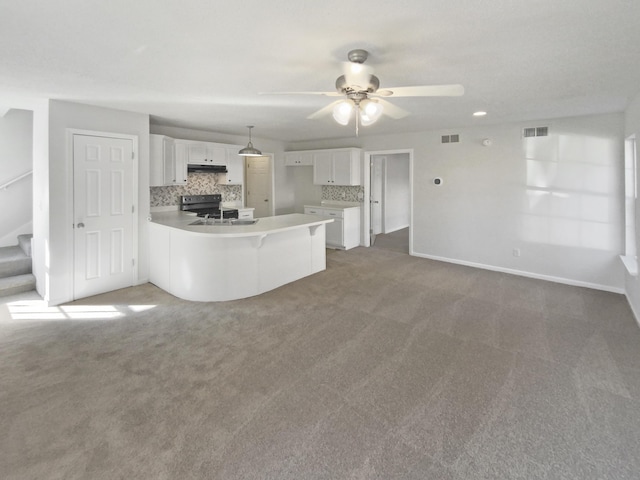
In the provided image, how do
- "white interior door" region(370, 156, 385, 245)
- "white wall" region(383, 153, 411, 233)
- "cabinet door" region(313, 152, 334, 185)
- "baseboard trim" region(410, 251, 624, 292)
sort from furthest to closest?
1. "white wall" region(383, 153, 411, 233)
2. "white interior door" region(370, 156, 385, 245)
3. "cabinet door" region(313, 152, 334, 185)
4. "baseboard trim" region(410, 251, 624, 292)

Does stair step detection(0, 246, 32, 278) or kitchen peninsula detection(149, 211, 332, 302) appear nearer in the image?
kitchen peninsula detection(149, 211, 332, 302)

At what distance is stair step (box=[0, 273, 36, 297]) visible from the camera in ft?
13.8

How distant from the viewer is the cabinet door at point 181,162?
5.44 metres

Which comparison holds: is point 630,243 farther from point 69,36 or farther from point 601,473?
point 69,36

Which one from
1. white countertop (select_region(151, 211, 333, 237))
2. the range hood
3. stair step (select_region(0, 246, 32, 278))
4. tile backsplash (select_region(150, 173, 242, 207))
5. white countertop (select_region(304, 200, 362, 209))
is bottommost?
stair step (select_region(0, 246, 32, 278))

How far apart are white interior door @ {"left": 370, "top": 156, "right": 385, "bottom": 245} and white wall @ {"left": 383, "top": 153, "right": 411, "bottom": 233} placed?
7.3 inches

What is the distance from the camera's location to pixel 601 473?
5.45 feet

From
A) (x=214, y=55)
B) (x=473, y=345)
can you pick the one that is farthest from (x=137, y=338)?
(x=473, y=345)

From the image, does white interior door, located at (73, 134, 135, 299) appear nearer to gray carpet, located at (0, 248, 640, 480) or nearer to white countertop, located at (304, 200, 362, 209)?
gray carpet, located at (0, 248, 640, 480)

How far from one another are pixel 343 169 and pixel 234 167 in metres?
2.19

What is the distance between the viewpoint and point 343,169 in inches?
272

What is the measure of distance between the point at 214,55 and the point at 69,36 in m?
0.89

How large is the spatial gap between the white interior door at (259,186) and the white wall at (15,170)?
373 cm

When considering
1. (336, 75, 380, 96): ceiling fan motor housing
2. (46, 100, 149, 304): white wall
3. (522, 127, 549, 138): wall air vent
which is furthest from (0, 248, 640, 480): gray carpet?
(522, 127, 549, 138): wall air vent
